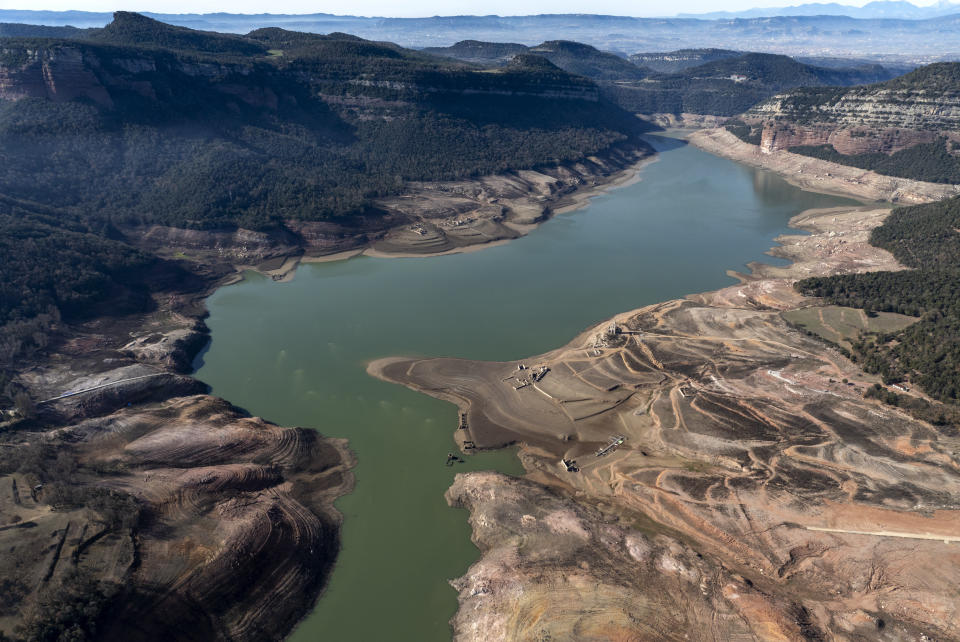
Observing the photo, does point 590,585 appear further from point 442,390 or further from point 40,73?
point 40,73

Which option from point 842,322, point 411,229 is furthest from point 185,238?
point 842,322

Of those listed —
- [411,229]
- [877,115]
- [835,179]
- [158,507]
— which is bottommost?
[158,507]

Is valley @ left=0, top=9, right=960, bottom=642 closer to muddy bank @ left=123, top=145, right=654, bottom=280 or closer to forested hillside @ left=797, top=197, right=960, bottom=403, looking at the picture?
forested hillside @ left=797, top=197, right=960, bottom=403

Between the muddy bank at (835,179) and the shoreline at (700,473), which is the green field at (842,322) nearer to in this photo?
the shoreline at (700,473)

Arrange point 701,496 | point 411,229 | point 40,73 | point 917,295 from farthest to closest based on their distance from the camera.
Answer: point 40,73 → point 411,229 → point 917,295 → point 701,496

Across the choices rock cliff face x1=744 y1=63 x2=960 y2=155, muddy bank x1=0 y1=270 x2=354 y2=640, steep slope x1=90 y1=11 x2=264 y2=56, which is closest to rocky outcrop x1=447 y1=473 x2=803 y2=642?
muddy bank x1=0 y1=270 x2=354 y2=640

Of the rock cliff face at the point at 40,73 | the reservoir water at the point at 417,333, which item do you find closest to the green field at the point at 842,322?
the reservoir water at the point at 417,333
